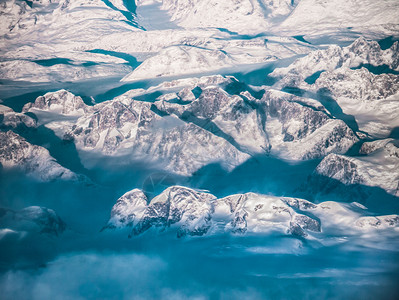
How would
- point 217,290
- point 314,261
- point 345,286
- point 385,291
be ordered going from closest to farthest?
point 385,291
point 345,286
point 217,290
point 314,261

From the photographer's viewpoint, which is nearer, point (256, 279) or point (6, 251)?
point (256, 279)

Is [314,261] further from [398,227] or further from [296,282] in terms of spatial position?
[398,227]

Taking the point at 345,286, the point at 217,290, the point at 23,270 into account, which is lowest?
the point at 23,270

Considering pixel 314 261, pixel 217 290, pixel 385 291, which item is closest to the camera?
pixel 385 291

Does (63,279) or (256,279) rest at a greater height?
(256,279)

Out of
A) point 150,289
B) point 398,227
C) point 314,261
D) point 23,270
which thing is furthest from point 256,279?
point 23,270

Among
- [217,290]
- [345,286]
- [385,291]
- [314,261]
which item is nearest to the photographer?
[385,291]

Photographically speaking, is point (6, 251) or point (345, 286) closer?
point (345, 286)

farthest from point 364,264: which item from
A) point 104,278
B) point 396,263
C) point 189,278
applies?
point 104,278

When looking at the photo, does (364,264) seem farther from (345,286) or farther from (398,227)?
(398,227)
